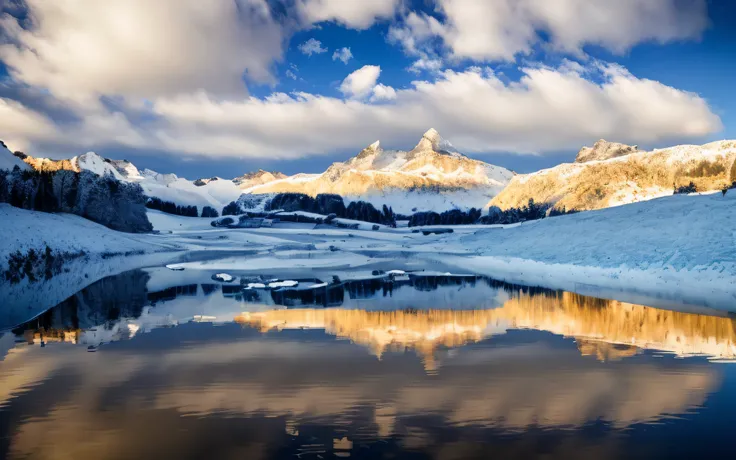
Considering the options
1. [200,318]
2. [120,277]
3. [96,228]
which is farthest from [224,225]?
[200,318]

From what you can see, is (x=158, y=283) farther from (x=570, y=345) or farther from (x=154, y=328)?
(x=570, y=345)

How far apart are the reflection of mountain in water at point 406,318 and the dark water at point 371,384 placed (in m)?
0.11

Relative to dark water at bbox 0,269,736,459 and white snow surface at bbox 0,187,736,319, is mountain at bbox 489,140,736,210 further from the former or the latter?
dark water at bbox 0,269,736,459

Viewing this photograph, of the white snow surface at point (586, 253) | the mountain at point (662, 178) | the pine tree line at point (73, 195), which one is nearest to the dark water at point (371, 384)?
the white snow surface at point (586, 253)

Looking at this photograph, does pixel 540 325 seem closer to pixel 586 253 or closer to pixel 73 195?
pixel 586 253

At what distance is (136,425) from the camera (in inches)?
328

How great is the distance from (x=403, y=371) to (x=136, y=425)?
214 inches

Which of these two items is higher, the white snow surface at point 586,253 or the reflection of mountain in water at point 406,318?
the white snow surface at point 586,253

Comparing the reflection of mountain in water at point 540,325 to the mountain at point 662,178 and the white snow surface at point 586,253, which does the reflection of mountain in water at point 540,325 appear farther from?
the mountain at point 662,178

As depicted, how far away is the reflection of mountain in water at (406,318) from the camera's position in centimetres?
1399

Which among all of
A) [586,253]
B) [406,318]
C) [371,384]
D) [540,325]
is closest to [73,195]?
[586,253]

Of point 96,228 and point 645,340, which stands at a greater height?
point 96,228

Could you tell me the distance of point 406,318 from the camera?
18.0 meters

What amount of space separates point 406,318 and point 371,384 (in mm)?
7742
